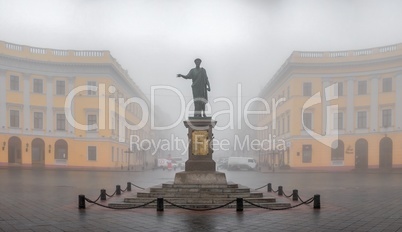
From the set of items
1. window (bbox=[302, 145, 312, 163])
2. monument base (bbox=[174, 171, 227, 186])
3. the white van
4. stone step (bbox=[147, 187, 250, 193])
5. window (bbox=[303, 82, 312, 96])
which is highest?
window (bbox=[303, 82, 312, 96])

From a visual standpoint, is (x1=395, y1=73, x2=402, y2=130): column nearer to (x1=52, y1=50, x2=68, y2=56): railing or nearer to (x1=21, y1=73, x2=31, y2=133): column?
(x1=52, y1=50, x2=68, y2=56): railing

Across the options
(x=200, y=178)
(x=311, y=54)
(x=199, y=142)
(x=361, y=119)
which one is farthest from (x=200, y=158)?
(x=311, y=54)

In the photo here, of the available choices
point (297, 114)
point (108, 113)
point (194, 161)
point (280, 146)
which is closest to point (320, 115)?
point (297, 114)

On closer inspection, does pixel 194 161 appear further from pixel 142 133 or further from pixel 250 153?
pixel 250 153

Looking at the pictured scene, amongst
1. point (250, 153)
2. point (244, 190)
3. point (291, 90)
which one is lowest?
point (250, 153)

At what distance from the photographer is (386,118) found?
38.7 m

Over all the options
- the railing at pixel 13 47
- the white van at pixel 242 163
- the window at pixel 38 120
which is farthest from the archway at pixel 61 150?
the white van at pixel 242 163

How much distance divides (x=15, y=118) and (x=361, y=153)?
32.5 metres

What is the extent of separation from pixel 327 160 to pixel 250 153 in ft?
119

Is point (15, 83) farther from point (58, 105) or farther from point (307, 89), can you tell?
point (307, 89)

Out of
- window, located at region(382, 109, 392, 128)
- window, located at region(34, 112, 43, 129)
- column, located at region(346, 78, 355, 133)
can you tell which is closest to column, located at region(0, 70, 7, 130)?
window, located at region(34, 112, 43, 129)

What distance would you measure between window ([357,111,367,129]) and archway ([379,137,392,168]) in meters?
2.26

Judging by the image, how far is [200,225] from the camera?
27.8 feet

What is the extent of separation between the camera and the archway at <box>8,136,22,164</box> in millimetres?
37438
